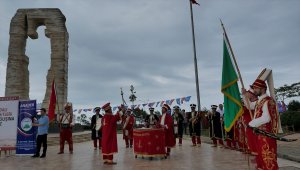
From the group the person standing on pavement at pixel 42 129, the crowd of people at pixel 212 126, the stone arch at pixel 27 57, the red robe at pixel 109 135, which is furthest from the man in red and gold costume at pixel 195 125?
the stone arch at pixel 27 57

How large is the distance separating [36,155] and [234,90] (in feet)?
29.4

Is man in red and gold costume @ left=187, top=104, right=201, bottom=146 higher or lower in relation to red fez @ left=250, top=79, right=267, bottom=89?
lower

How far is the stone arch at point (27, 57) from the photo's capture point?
25.9m

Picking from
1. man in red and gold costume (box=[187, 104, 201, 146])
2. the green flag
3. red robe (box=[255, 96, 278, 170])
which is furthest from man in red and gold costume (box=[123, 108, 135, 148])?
red robe (box=[255, 96, 278, 170])

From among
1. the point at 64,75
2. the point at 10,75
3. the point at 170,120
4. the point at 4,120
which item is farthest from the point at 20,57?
the point at 170,120

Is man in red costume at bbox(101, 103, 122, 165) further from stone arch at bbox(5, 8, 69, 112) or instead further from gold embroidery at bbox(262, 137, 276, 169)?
stone arch at bbox(5, 8, 69, 112)

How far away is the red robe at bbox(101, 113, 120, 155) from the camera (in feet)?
32.0

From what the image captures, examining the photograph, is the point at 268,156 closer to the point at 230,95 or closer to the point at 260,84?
the point at 260,84

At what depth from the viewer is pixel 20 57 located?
87.1 feet

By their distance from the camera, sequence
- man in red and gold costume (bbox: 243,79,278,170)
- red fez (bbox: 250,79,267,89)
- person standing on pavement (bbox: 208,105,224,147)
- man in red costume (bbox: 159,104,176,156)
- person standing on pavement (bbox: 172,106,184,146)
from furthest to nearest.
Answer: person standing on pavement (bbox: 172,106,184,146)
person standing on pavement (bbox: 208,105,224,147)
man in red costume (bbox: 159,104,176,156)
red fez (bbox: 250,79,267,89)
man in red and gold costume (bbox: 243,79,278,170)

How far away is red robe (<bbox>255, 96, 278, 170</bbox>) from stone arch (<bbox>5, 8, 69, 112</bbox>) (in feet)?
73.3

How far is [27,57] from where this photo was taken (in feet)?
91.0

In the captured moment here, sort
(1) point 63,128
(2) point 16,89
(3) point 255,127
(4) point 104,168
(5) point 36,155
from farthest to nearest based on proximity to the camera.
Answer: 1. (2) point 16,89
2. (1) point 63,128
3. (5) point 36,155
4. (4) point 104,168
5. (3) point 255,127

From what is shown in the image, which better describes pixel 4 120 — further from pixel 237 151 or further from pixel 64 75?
pixel 64 75
